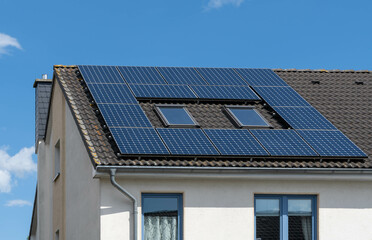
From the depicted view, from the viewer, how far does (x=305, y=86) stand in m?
26.0

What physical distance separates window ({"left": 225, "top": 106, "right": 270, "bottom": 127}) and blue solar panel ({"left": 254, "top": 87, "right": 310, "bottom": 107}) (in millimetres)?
815

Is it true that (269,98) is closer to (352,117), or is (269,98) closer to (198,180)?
(352,117)

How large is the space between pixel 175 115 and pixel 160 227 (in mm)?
3419

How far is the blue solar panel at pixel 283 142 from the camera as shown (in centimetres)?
2011

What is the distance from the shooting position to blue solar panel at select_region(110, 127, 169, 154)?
62.8 ft

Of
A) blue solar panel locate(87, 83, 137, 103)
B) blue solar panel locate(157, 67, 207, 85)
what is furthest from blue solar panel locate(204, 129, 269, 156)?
blue solar panel locate(157, 67, 207, 85)

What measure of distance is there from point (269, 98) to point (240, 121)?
6.98 feet

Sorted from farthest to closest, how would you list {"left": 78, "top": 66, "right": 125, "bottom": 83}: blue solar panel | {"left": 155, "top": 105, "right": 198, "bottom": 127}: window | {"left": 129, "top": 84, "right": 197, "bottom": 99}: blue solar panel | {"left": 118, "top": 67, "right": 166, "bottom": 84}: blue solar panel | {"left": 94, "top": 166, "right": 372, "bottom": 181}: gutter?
{"left": 118, "top": 67, "right": 166, "bottom": 84}: blue solar panel < {"left": 78, "top": 66, "right": 125, "bottom": 83}: blue solar panel < {"left": 129, "top": 84, "right": 197, "bottom": 99}: blue solar panel < {"left": 155, "top": 105, "right": 198, "bottom": 127}: window < {"left": 94, "top": 166, "right": 372, "bottom": 181}: gutter

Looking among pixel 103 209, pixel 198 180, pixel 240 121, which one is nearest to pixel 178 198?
pixel 198 180

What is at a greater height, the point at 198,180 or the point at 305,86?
the point at 305,86

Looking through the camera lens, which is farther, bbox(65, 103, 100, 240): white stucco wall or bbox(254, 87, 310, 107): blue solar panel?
bbox(254, 87, 310, 107): blue solar panel

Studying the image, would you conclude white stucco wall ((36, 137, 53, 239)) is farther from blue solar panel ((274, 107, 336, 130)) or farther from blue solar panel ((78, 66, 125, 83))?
blue solar panel ((274, 107, 336, 130))

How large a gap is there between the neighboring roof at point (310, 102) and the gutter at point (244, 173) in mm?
125

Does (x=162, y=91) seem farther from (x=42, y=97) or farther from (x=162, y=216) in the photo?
(x=42, y=97)
